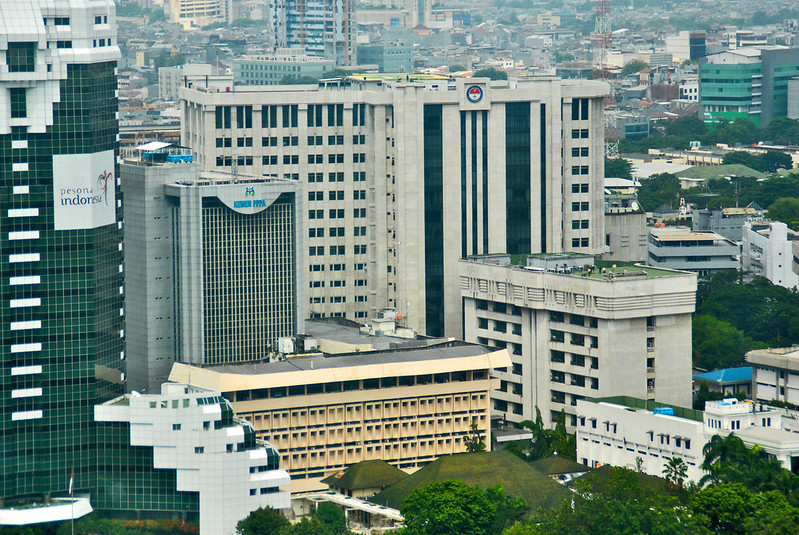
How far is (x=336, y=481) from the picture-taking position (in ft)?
599

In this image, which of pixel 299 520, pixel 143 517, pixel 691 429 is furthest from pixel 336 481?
pixel 691 429

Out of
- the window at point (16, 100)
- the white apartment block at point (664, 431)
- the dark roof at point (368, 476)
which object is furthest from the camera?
the dark roof at point (368, 476)

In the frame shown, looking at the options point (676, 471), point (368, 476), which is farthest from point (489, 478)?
point (676, 471)

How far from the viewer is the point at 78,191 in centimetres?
17112

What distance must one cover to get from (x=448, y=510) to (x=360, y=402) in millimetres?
26506

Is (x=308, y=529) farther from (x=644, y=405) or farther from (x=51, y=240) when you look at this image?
(x=644, y=405)

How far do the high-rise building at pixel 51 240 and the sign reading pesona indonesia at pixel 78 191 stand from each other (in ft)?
0.27

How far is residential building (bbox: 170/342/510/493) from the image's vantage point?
183 metres

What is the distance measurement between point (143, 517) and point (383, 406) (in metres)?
27.6

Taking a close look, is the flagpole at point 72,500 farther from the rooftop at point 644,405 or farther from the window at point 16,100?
the rooftop at point 644,405

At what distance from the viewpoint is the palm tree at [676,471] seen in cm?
17562

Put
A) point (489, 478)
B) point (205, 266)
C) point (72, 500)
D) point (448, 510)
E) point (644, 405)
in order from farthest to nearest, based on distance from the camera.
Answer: point (205, 266)
point (644, 405)
point (489, 478)
point (72, 500)
point (448, 510)

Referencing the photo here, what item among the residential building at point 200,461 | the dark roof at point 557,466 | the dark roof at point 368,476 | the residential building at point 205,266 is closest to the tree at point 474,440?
the dark roof at point 557,466

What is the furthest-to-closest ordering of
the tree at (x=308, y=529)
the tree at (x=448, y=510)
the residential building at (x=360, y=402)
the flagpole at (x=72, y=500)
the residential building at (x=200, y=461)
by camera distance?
the residential building at (x=360, y=402) → the residential building at (x=200, y=461) → the flagpole at (x=72, y=500) → the tree at (x=448, y=510) → the tree at (x=308, y=529)
